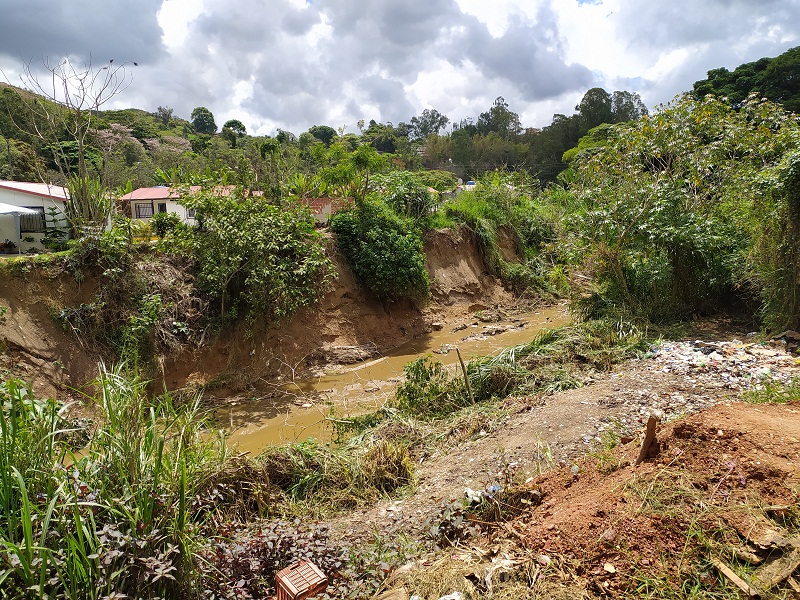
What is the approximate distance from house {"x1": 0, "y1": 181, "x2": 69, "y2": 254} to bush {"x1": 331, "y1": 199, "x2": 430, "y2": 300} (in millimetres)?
8206

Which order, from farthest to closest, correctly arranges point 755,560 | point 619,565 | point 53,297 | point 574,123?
point 574,123, point 53,297, point 619,565, point 755,560

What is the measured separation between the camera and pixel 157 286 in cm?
944

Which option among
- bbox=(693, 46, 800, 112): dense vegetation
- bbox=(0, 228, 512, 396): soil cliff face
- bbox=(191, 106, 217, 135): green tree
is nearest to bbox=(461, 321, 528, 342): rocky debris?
bbox=(0, 228, 512, 396): soil cliff face

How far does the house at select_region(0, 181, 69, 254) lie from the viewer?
13852 millimetres

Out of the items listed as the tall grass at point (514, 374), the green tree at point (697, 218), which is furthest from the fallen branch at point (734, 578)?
the green tree at point (697, 218)

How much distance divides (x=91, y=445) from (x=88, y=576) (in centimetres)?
74

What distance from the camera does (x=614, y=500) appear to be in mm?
3127

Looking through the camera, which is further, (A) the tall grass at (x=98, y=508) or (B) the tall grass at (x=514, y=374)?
(B) the tall grass at (x=514, y=374)

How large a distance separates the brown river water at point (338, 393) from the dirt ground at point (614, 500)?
2.65 m

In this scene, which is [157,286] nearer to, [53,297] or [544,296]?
[53,297]

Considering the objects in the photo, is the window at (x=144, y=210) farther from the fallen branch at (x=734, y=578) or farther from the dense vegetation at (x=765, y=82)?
the dense vegetation at (x=765, y=82)

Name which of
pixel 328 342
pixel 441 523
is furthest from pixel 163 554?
pixel 328 342

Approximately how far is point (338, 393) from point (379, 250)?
4.15 m

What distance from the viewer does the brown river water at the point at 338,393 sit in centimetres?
772
